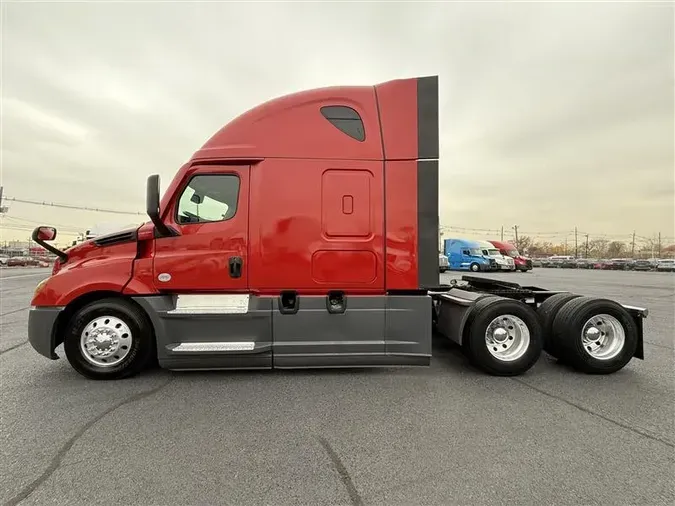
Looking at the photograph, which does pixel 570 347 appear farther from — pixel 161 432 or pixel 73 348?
pixel 73 348

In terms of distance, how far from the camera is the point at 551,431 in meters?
3.12

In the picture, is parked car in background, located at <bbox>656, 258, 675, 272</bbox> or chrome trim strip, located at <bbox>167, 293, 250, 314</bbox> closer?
chrome trim strip, located at <bbox>167, 293, 250, 314</bbox>

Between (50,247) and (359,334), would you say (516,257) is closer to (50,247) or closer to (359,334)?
(359,334)

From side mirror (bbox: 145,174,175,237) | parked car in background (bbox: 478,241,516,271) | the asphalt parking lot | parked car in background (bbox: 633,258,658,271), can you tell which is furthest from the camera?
parked car in background (bbox: 633,258,658,271)

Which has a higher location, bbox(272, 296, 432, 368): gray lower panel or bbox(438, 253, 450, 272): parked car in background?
bbox(438, 253, 450, 272): parked car in background

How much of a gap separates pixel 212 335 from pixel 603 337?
4842 millimetres

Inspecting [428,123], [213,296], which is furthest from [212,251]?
[428,123]

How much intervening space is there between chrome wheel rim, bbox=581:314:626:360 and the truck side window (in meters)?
4.59

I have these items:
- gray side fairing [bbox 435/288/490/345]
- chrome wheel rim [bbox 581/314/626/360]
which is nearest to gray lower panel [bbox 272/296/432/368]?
gray side fairing [bbox 435/288/490/345]

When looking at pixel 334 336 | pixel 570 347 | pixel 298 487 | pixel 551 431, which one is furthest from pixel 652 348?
pixel 298 487

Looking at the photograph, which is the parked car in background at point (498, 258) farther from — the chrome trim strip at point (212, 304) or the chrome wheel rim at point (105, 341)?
the chrome wheel rim at point (105, 341)

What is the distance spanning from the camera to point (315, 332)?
4.25 meters

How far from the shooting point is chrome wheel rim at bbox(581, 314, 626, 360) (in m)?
4.64

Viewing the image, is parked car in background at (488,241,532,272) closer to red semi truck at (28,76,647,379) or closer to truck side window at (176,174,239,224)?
red semi truck at (28,76,647,379)
